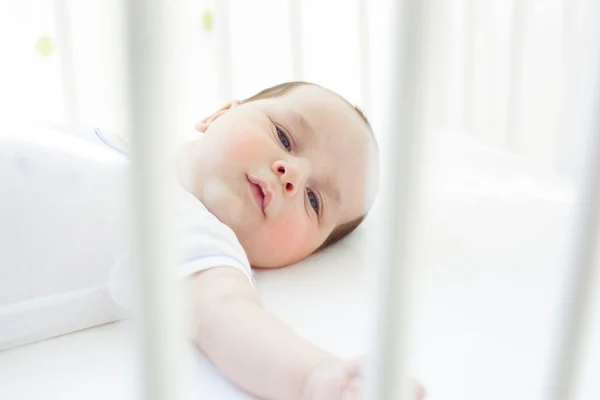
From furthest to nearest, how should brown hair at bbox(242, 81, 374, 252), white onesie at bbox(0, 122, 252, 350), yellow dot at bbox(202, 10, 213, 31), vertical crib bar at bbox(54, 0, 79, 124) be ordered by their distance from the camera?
yellow dot at bbox(202, 10, 213, 31), vertical crib bar at bbox(54, 0, 79, 124), brown hair at bbox(242, 81, 374, 252), white onesie at bbox(0, 122, 252, 350)

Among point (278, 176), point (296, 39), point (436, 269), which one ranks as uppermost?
point (296, 39)

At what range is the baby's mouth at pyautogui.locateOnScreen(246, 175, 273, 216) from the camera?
2.40 feet

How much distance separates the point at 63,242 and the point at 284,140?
0.28m

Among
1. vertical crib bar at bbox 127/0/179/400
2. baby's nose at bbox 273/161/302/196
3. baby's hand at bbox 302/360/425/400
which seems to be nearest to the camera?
vertical crib bar at bbox 127/0/179/400

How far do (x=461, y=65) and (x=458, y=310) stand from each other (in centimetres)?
64

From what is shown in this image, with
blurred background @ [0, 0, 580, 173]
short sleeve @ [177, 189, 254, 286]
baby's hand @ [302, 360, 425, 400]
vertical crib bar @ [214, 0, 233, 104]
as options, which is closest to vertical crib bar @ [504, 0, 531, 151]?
blurred background @ [0, 0, 580, 173]

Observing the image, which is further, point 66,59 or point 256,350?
point 66,59

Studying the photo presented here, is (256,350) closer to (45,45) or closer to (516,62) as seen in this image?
(45,45)

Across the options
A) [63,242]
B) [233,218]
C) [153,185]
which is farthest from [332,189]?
[153,185]

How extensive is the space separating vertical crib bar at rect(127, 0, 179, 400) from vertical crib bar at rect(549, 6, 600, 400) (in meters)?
0.21

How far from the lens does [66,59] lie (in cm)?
96

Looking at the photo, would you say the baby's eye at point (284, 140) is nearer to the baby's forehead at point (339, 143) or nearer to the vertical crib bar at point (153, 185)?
the baby's forehead at point (339, 143)

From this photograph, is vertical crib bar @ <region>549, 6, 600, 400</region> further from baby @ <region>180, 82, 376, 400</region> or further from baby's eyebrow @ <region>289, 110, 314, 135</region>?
baby's eyebrow @ <region>289, 110, 314, 135</region>

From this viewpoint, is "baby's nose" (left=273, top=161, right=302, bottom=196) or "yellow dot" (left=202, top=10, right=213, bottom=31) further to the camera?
"yellow dot" (left=202, top=10, right=213, bottom=31)
